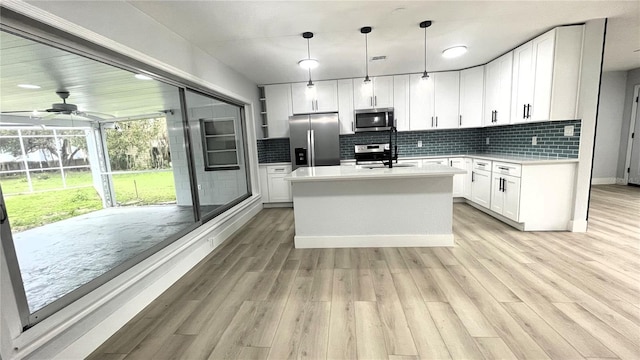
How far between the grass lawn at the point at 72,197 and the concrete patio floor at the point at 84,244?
0.21 meters

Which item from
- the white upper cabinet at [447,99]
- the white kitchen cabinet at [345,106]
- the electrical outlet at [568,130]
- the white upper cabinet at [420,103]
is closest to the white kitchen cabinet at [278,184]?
the white kitchen cabinet at [345,106]

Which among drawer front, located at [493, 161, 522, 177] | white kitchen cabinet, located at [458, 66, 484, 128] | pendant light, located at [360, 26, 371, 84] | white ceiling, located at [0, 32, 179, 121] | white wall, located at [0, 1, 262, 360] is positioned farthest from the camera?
white kitchen cabinet, located at [458, 66, 484, 128]

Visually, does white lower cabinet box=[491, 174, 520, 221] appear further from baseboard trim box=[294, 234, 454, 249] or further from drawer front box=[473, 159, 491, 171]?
baseboard trim box=[294, 234, 454, 249]

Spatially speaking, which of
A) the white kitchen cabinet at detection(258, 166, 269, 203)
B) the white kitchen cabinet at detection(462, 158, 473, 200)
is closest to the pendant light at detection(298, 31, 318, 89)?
→ the white kitchen cabinet at detection(258, 166, 269, 203)

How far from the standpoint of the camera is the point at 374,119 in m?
4.74

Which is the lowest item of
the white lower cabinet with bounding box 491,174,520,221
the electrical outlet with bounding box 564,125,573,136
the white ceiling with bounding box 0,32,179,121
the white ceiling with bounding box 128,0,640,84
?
the white lower cabinet with bounding box 491,174,520,221

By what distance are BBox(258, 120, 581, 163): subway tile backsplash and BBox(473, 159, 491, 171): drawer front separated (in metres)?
0.58

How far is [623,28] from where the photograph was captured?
119 inches

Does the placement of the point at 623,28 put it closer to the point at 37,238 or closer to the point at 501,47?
the point at 501,47

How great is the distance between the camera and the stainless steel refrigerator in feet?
15.5

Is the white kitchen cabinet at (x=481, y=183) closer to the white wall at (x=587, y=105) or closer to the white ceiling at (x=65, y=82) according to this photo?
the white wall at (x=587, y=105)

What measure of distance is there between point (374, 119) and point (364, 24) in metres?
2.23

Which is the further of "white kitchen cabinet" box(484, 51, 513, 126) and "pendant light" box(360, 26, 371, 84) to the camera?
"white kitchen cabinet" box(484, 51, 513, 126)

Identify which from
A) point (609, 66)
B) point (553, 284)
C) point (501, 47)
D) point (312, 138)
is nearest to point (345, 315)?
point (553, 284)
